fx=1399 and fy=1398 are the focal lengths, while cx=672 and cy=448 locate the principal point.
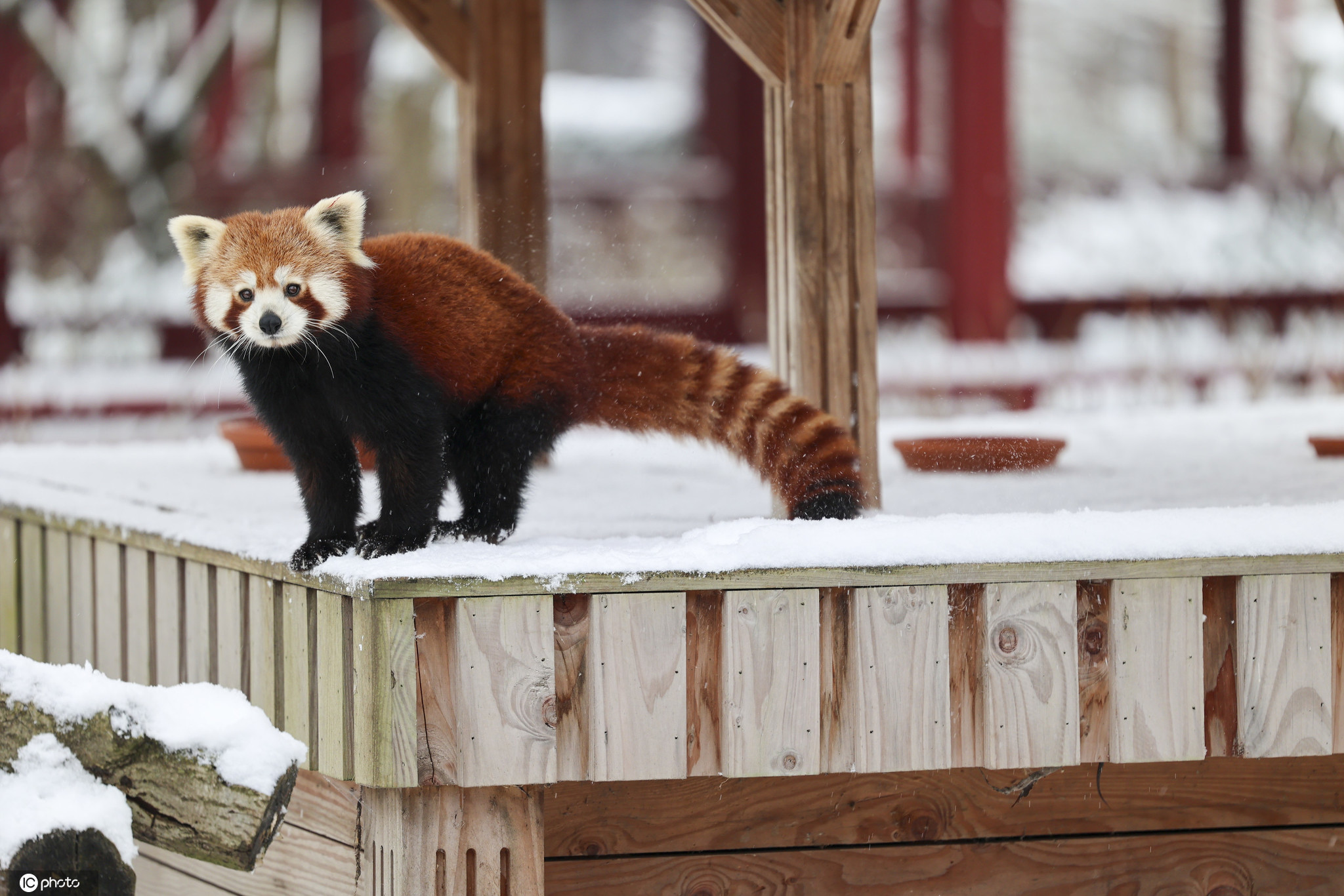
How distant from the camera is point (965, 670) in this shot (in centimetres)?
232

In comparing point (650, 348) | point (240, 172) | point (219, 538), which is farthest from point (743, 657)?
point (240, 172)

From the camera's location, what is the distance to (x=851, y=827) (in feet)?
8.37

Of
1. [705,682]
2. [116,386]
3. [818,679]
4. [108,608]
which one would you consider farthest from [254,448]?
[116,386]

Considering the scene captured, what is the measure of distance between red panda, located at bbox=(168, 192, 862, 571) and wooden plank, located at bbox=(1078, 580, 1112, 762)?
1.59 ft

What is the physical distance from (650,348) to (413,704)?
94cm

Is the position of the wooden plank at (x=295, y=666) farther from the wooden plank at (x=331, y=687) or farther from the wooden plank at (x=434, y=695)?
the wooden plank at (x=434, y=695)

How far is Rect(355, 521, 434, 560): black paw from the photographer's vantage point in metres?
2.38

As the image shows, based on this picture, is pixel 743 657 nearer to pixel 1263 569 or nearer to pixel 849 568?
pixel 849 568

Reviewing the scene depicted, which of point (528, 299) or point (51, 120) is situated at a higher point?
point (51, 120)

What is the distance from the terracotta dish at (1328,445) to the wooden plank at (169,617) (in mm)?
3108

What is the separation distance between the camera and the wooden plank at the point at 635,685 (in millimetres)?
2246

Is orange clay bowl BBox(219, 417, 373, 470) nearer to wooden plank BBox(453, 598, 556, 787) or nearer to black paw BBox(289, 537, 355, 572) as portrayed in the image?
black paw BBox(289, 537, 355, 572)

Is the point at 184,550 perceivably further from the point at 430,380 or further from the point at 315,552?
the point at 430,380

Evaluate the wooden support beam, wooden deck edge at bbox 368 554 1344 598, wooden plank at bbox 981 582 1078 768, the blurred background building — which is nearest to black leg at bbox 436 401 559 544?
wooden deck edge at bbox 368 554 1344 598
